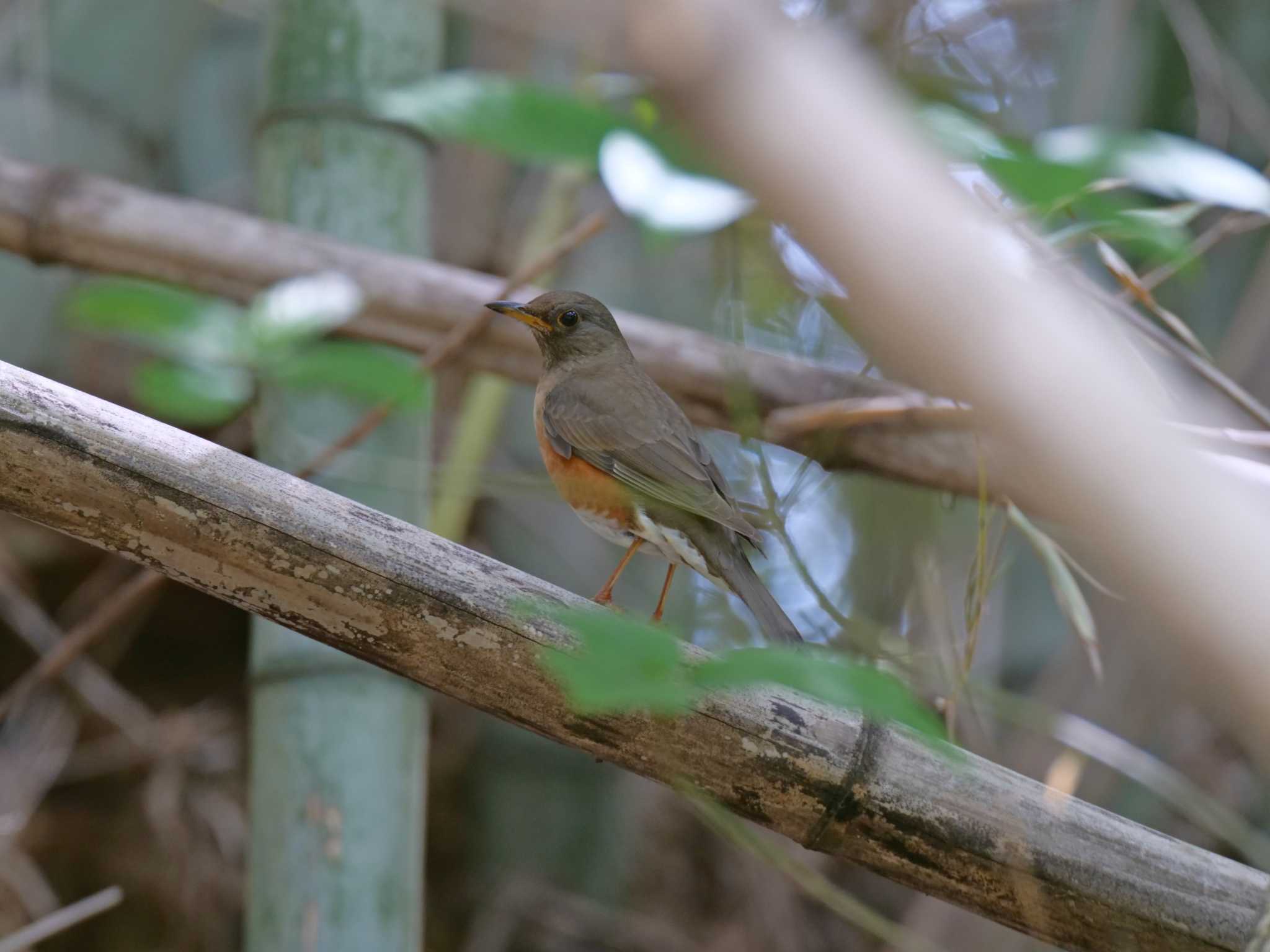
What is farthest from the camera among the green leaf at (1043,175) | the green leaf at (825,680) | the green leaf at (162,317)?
the green leaf at (162,317)

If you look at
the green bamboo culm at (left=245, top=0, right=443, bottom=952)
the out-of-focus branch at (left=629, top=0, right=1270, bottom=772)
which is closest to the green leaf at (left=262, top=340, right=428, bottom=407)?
the green bamboo culm at (left=245, top=0, right=443, bottom=952)

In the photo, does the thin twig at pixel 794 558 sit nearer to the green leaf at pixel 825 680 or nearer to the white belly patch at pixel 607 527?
the white belly patch at pixel 607 527

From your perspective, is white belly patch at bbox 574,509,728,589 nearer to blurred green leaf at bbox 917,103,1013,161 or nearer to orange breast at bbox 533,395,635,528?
orange breast at bbox 533,395,635,528

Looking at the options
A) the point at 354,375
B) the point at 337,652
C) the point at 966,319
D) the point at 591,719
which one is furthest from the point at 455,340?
the point at 966,319

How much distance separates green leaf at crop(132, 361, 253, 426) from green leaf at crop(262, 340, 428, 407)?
0.28ft

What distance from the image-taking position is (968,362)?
20.0 inches

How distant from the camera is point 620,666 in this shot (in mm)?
949

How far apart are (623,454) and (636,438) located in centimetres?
6

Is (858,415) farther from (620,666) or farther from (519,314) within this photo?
(620,666)

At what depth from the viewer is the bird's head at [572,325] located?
2.97m

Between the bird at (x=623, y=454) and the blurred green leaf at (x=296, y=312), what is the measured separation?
0.49 meters

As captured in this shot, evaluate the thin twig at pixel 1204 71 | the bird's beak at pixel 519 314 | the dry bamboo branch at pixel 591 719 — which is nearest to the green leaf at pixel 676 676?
the dry bamboo branch at pixel 591 719

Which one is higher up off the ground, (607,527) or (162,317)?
(162,317)

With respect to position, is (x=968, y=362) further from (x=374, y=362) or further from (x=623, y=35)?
(x=374, y=362)
